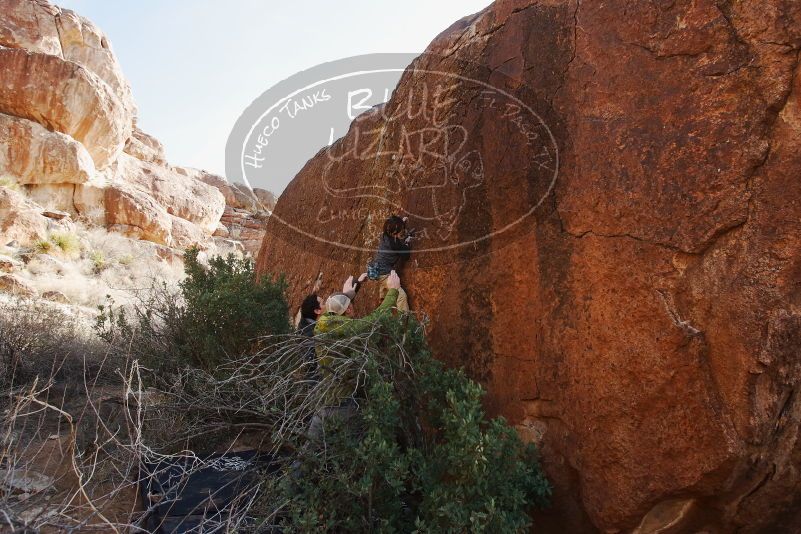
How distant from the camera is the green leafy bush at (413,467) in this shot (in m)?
2.38

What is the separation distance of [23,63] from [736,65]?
62.0 feet

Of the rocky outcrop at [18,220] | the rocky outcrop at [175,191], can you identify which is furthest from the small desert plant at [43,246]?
the rocky outcrop at [175,191]

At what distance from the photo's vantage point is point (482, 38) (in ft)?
12.2

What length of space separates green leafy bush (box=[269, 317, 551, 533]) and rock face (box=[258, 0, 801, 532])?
14.8 inches

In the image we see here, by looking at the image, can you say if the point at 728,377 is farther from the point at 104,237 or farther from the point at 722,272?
the point at 104,237

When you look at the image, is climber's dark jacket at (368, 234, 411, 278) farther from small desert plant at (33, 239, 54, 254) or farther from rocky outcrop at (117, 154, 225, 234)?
rocky outcrop at (117, 154, 225, 234)

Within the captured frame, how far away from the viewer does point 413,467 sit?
2.59 meters

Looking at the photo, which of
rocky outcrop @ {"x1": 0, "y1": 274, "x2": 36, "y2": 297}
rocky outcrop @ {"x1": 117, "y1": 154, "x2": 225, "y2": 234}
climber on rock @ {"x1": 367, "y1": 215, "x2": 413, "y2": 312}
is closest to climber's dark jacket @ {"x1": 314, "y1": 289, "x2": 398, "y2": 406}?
climber on rock @ {"x1": 367, "y1": 215, "x2": 413, "y2": 312}

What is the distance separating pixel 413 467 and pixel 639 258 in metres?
1.44

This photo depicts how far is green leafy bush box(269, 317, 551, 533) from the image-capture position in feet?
7.79

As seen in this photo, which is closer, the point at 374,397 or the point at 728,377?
the point at 728,377

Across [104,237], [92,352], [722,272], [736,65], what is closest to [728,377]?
[722,272]

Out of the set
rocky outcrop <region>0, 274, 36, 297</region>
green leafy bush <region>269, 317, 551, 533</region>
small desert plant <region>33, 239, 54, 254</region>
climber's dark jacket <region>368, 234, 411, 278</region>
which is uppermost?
climber's dark jacket <region>368, 234, 411, 278</region>

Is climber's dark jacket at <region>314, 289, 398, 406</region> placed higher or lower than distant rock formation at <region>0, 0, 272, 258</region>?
lower
